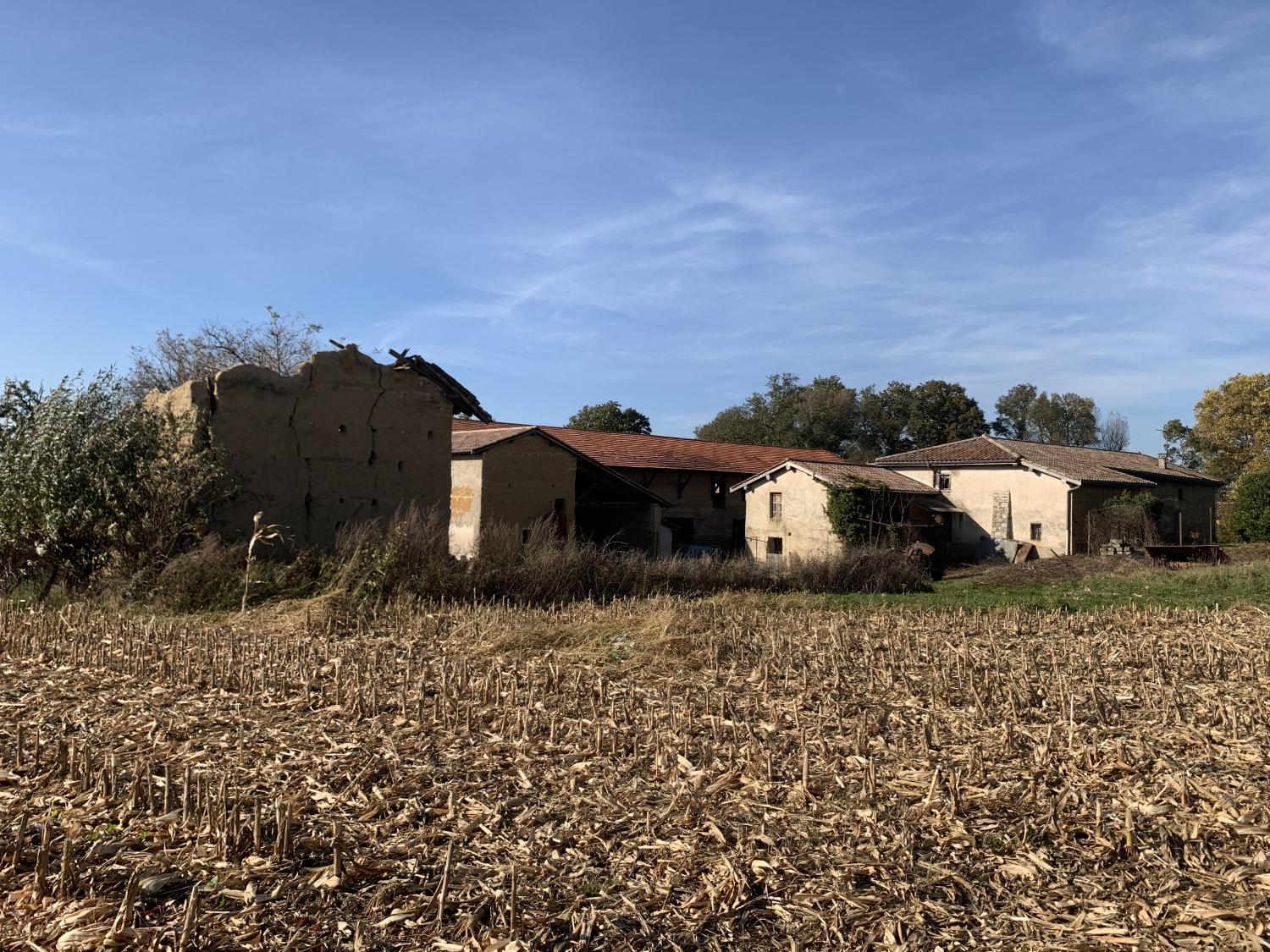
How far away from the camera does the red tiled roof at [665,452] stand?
3716cm

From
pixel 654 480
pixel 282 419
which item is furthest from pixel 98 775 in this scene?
pixel 654 480

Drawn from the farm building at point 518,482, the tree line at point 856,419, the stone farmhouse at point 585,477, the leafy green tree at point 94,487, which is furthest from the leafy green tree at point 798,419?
the leafy green tree at point 94,487

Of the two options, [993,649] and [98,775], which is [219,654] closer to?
[98,775]

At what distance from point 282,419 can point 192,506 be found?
2368mm

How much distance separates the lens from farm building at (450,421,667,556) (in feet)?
85.3

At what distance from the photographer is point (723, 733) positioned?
7.59 m

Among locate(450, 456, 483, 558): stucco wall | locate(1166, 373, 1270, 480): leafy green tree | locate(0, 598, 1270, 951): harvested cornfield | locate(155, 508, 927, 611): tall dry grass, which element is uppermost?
locate(1166, 373, 1270, 480): leafy green tree

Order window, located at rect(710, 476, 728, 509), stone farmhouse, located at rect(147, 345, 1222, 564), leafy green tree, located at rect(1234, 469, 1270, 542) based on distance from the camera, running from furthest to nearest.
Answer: window, located at rect(710, 476, 728, 509) < leafy green tree, located at rect(1234, 469, 1270, 542) < stone farmhouse, located at rect(147, 345, 1222, 564)

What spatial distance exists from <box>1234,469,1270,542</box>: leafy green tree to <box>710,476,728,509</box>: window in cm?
2084

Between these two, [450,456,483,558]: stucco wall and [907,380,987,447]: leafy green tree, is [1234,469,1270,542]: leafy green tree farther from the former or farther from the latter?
[450,456,483,558]: stucco wall

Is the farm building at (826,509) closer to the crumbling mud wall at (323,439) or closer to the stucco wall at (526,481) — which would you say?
the stucco wall at (526,481)

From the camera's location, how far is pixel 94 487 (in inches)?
598

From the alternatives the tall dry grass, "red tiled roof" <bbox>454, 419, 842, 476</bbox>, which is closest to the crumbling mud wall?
the tall dry grass

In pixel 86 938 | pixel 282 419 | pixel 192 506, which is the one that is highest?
pixel 282 419
